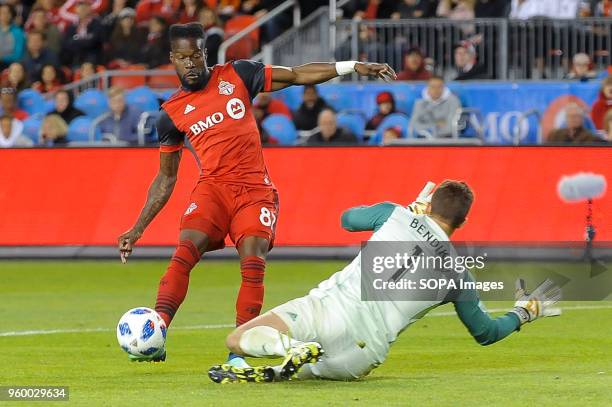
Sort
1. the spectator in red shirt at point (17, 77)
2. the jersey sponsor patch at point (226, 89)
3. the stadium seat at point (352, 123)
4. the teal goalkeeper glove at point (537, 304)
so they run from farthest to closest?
the spectator in red shirt at point (17, 77) < the stadium seat at point (352, 123) < the jersey sponsor patch at point (226, 89) < the teal goalkeeper glove at point (537, 304)

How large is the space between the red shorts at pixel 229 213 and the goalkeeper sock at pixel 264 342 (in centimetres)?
134

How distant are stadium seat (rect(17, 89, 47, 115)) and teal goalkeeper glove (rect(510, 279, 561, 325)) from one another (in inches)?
678

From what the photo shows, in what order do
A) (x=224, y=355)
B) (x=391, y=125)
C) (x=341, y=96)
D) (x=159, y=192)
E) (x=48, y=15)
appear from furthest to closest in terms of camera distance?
1. (x=48, y=15)
2. (x=341, y=96)
3. (x=391, y=125)
4. (x=224, y=355)
5. (x=159, y=192)

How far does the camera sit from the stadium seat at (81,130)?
2364cm

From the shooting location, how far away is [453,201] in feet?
29.8

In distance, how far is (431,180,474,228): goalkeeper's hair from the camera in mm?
9047

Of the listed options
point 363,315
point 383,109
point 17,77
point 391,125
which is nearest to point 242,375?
point 363,315

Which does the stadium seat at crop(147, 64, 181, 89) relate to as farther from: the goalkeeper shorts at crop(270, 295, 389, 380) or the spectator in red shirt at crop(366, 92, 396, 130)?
the goalkeeper shorts at crop(270, 295, 389, 380)

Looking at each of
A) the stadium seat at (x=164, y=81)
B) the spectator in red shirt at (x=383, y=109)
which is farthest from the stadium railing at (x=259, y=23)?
the spectator in red shirt at (x=383, y=109)

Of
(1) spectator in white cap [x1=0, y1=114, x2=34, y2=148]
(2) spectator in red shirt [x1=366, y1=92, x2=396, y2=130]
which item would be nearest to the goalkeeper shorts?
(2) spectator in red shirt [x1=366, y1=92, x2=396, y2=130]

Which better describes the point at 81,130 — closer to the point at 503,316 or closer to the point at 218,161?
the point at 218,161

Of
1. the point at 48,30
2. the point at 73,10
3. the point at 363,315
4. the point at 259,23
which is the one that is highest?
the point at 363,315

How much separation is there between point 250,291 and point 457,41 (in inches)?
580

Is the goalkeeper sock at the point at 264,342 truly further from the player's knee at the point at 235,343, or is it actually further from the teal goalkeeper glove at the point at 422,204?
the teal goalkeeper glove at the point at 422,204
